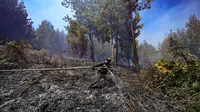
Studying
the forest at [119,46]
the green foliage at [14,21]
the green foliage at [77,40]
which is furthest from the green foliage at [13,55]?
the green foliage at [14,21]

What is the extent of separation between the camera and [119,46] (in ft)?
59.5

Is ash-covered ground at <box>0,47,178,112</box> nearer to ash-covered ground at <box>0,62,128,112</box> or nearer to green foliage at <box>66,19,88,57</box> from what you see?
ash-covered ground at <box>0,62,128,112</box>

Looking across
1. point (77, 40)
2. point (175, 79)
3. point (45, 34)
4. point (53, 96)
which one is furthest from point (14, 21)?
point (175, 79)

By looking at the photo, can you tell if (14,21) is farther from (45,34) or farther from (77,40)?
(45,34)

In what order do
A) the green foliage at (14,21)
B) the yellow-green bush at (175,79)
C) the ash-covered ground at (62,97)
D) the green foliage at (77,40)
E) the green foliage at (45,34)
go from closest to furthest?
the ash-covered ground at (62,97)
the yellow-green bush at (175,79)
the green foliage at (77,40)
the green foliage at (14,21)
the green foliage at (45,34)

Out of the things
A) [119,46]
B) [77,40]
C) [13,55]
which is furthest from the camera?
[119,46]

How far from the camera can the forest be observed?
121 inches

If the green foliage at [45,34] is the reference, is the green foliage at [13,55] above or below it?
below

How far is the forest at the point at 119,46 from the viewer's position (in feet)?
10.1

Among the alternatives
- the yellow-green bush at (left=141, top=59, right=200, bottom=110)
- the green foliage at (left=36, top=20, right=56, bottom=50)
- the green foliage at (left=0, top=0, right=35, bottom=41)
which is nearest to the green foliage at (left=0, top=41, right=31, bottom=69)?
the yellow-green bush at (left=141, top=59, right=200, bottom=110)

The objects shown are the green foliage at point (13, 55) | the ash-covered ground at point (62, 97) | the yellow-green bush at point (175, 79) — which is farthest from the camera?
the green foliage at point (13, 55)

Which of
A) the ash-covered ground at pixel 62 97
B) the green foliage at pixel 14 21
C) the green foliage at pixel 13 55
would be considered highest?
the green foliage at pixel 14 21

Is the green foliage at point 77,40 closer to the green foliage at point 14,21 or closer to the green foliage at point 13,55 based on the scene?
the green foliage at point 13,55

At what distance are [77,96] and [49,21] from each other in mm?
50393
